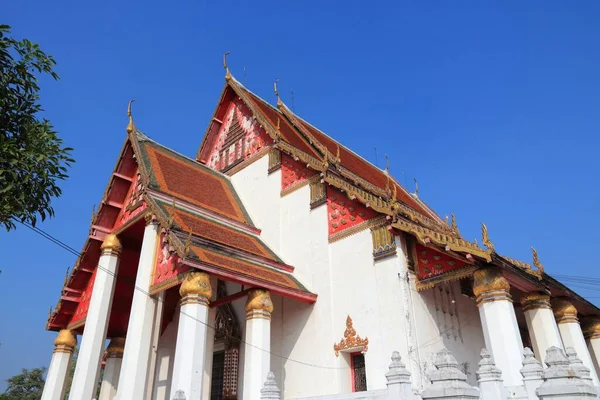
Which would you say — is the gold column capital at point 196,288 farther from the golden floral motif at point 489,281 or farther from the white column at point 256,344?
the golden floral motif at point 489,281

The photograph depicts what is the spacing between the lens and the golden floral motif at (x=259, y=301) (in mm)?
7961

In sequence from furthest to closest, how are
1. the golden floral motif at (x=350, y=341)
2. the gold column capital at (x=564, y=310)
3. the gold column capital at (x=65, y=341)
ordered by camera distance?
the gold column capital at (x=65, y=341) → the gold column capital at (x=564, y=310) → the golden floral motif at (x=350, y=341)

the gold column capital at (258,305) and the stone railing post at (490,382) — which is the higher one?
the gold column capital at (258,305)

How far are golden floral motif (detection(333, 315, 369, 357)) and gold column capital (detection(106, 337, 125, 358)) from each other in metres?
6.34

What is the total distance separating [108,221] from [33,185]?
234 inches

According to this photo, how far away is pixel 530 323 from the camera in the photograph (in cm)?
852

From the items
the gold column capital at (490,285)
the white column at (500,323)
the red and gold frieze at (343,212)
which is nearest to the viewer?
the white column at (500,323)

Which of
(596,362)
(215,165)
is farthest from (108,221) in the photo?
(596,362)

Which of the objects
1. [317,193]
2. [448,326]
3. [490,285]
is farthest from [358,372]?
[317,193]

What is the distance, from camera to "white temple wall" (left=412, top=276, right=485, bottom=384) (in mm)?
7520

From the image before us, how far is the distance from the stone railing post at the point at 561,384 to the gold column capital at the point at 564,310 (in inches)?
279

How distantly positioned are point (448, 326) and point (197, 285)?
441 centimetres

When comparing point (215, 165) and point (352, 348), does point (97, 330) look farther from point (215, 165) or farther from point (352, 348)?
point (215, 165)

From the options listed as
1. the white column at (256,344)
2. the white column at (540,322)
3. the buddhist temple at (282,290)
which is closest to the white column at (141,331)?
the buddhist temple at (282,290)
